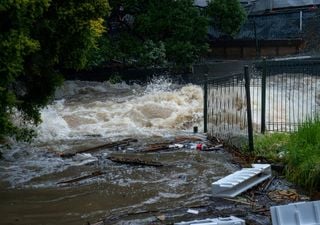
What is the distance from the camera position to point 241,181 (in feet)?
25.1

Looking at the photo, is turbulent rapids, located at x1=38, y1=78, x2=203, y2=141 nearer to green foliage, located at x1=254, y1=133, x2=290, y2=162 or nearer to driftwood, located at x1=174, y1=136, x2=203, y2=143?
driftwood, located at x1=174, y1=136, x2=203, y2=143

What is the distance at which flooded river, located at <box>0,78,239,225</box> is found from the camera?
745 centimetres

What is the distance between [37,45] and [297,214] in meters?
4.72

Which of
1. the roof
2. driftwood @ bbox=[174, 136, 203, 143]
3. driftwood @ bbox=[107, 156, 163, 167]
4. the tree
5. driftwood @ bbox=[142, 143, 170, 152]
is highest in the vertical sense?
the roof

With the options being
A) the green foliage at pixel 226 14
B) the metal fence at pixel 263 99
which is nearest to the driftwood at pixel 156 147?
the metal fence at pixel 263 99

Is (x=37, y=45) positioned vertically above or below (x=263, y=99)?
above

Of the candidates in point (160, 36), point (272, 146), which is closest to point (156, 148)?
point (272, 146)

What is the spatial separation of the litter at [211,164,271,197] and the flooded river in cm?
28

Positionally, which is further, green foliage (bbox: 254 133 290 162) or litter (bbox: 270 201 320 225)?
green foliage (bbox: 254 133 290 162)

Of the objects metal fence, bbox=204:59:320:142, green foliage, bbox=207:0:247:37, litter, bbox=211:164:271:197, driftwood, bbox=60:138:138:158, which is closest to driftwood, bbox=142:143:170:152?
driftwood, bbox=60:138:138:158

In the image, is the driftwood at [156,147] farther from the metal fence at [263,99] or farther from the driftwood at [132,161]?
the metal fence at [263,99]

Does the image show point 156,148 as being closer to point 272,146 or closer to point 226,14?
point 272,146

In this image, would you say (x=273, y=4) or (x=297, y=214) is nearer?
(x=297, y=214)

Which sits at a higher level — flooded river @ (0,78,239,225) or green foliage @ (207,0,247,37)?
green foliage @ (207,0,247,37)
